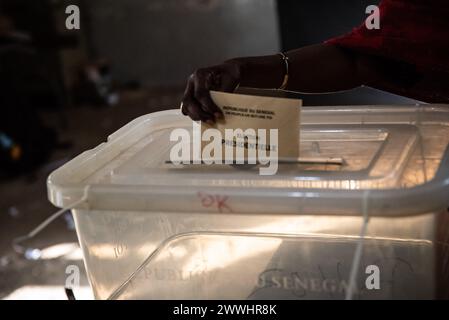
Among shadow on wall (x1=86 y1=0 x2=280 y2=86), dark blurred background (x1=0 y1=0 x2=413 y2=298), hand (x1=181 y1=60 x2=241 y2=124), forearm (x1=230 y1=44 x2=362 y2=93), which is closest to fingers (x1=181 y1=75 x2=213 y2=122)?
hand (x1=181 y1=60 x2=241 y2=124)

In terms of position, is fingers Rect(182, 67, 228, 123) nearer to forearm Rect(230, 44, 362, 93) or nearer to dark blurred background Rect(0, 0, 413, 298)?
forearm Rect(230, 44, 362, 93)

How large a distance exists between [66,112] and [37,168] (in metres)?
1.02

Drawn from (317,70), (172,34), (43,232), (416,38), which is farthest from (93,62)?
(416,38)

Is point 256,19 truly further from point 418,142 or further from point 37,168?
point 418,142

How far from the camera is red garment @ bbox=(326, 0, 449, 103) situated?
64 centimetres

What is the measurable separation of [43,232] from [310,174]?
5.24 feet

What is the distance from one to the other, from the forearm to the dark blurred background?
173cm

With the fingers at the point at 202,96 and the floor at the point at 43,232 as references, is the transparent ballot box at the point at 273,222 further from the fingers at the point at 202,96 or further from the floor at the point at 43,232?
the floor at the point at 43,232

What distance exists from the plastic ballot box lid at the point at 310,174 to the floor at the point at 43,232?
0.79 feet

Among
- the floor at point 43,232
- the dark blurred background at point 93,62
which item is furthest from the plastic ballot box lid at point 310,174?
the dark blurred background at point 93,62

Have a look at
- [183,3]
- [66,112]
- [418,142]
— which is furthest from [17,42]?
[418,142]

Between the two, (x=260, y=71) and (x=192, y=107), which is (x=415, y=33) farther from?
(x=192, y=107)

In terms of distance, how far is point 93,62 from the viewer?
372 cm

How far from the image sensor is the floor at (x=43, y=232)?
1.54 meters
